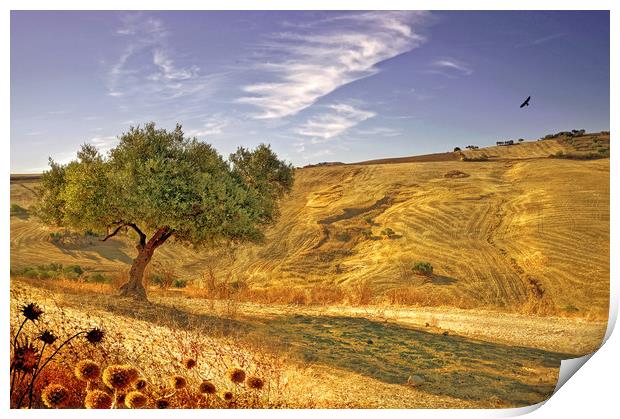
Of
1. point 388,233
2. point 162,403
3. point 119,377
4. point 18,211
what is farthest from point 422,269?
point 18,211

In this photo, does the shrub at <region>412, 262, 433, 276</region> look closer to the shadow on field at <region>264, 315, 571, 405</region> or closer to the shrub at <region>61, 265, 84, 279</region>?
the shadow on field at <region>264, 315, 571, 405</region>

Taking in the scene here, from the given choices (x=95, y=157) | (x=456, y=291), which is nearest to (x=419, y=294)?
(x=456, y=291)

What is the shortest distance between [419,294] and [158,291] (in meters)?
6.33

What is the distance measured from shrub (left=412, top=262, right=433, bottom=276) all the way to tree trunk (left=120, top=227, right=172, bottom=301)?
245 inches

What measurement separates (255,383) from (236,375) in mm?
300

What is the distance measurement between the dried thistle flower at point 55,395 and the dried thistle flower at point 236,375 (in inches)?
78.6

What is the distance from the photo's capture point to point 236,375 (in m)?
6.05

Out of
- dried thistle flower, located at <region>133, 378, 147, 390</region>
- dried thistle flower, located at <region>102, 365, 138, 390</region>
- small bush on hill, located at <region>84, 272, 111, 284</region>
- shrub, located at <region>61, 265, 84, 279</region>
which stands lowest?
dried thistle flower, located at <region>133, 378, 147, 390</region>

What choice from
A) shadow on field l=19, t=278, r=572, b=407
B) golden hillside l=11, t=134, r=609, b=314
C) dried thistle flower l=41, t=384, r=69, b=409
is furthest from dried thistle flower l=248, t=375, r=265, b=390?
golden hillside l=11, t=134, r=609, b=314

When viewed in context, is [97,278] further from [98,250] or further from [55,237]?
[55,237]

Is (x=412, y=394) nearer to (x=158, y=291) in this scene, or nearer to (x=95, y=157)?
(x=158, y=291)

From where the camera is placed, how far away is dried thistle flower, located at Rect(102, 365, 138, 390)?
5.06m
